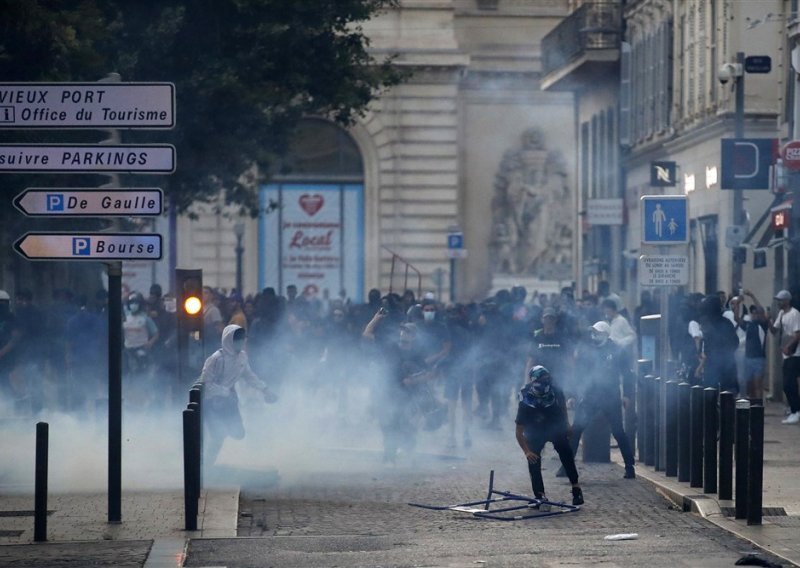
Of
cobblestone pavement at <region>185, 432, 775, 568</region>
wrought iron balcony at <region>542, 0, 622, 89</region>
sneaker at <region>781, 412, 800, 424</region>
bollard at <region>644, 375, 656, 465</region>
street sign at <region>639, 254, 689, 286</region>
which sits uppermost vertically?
wrought iron balcony at <region>542, 0, 622, 89</region>

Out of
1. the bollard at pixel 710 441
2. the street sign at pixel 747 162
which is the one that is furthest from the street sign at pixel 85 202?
the street sign at pixel 747 162

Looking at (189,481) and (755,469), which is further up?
(755,469)

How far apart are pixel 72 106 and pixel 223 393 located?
14.2ft

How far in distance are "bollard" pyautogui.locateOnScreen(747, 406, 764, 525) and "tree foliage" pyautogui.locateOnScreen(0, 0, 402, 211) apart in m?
11.7

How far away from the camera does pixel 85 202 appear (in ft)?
50.5

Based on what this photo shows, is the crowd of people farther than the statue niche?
No

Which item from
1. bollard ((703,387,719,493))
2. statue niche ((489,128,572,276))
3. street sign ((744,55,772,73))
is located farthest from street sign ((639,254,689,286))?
statue niche ((489,128,572,276))

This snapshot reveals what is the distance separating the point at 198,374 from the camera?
22078 mm

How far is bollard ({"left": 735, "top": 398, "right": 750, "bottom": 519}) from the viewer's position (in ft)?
49.8

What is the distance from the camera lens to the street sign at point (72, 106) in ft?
50.0

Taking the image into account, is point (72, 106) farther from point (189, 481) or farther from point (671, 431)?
point (671, 431)

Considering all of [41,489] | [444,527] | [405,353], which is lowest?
[444,527]

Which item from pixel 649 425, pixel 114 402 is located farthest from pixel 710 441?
pixel 114 402

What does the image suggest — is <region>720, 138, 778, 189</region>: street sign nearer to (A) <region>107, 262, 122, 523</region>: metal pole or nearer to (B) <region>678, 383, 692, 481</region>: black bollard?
(B) <region>678, 383, 692, 481</region>: black bollard
